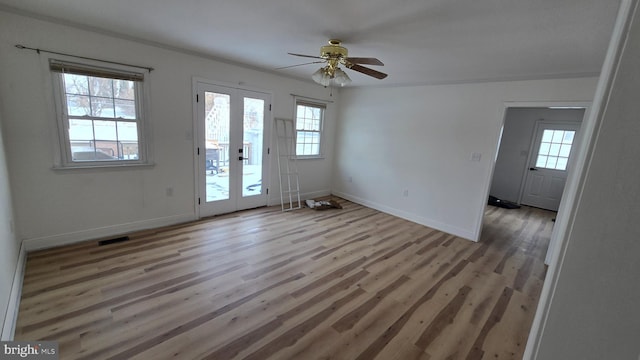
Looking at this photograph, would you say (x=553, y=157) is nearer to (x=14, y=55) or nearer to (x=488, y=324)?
(x=488, y=324)

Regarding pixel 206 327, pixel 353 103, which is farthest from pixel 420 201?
pixel 206 327

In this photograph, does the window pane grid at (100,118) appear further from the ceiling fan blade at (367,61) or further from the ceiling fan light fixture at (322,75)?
the ceiling fan blade at (367,61)

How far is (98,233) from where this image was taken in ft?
10.8

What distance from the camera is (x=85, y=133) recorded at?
3068 millimetres

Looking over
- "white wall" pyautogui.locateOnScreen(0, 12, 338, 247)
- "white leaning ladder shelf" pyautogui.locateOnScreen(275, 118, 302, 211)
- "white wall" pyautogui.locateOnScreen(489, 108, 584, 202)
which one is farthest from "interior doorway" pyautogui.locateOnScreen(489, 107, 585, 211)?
"white wall" pyautogui.locateOnScreen(0, 12, 338, 247)

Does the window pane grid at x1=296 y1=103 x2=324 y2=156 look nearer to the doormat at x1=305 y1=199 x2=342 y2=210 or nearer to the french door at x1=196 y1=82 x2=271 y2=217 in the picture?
the french door at x1=196 y1=82 x2=271 y2=217

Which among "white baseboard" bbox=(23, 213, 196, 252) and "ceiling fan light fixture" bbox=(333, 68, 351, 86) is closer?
"ceiling fan light fixture" bbox=(333, 68, 351, 86)

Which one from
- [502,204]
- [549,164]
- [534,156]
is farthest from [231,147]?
[549,164]

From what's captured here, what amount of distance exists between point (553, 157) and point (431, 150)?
379 cm

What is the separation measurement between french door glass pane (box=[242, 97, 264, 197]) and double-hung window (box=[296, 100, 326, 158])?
0.89 meters

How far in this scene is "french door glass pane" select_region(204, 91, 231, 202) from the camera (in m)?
4.04

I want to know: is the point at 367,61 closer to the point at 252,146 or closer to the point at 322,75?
the point at 322,75

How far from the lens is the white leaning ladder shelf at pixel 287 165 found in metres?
5.01

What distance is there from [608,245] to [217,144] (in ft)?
14.3
